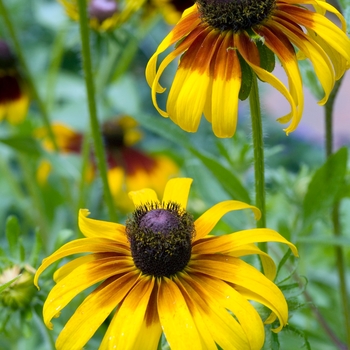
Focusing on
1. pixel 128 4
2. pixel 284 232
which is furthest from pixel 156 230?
pixel 128 4

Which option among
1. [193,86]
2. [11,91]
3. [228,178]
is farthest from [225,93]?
[11,91]

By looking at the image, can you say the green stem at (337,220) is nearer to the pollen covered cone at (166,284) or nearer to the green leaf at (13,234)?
the pollen covered cone at (166,284)

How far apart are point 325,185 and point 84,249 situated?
33 centimetres

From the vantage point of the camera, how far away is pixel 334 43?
1.65ft

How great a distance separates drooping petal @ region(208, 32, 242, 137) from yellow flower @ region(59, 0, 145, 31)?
43 cm

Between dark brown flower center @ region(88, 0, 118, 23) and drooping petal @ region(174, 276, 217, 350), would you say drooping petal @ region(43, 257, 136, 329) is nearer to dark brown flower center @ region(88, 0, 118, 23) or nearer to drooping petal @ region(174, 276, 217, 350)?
drooping petal @ region(174, 276, 217, 350)

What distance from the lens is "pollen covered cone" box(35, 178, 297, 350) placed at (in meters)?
0.48

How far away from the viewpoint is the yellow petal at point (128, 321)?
0.47 m

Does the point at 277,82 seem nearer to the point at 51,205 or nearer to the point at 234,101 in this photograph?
the point at 234,101

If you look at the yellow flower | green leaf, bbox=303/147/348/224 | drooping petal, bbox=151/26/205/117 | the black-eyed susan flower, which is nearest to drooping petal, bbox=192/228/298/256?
drooping petal, bbox=151/26/205/117

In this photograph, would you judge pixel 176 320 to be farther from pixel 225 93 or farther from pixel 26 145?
pixel 26 145

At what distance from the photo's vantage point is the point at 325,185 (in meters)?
0.75

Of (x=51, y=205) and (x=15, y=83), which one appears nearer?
(x=15, y=83)

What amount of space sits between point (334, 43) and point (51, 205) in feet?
3.41
